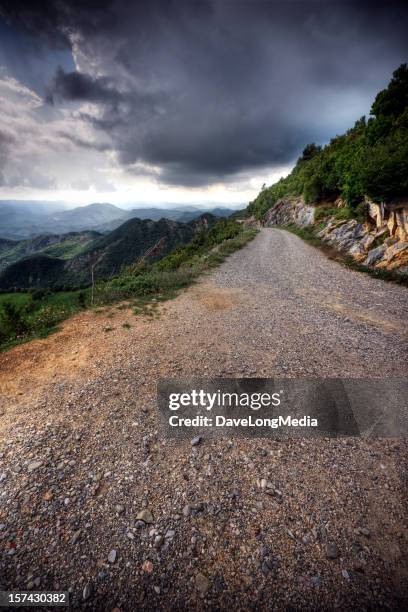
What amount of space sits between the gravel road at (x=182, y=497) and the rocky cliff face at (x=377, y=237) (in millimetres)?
10622

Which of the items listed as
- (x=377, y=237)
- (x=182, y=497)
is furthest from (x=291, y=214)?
(x=182, y=497)

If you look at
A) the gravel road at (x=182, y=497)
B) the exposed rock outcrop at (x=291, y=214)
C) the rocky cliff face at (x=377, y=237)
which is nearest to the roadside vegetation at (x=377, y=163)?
the rocky cliff face at (x=377, y=237)

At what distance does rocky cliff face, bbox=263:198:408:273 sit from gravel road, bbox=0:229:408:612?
10622 millimetres

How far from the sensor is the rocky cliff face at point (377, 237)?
14.5m

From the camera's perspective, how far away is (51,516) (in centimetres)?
346

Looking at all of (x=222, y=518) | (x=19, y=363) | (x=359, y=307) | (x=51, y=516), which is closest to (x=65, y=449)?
(x=51, y=516)

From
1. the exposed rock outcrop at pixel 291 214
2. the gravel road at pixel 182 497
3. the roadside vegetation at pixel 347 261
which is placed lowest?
the gravel road at pixel 182 497

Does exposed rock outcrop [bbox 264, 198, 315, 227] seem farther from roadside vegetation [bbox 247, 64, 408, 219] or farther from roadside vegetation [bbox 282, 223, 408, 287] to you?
roadside vegetation [bbox 282, 223, 408, 287]

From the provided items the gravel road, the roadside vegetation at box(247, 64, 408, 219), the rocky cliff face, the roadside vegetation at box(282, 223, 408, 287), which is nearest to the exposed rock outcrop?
the roadside vegetation at box(247, 64, 408, 219)

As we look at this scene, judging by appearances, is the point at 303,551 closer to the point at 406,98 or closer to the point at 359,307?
the point at 359,307

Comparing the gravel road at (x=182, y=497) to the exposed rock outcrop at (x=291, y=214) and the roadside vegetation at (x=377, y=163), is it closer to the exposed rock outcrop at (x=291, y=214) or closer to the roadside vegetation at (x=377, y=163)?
the roadside vegetation at (x=377, y=163)

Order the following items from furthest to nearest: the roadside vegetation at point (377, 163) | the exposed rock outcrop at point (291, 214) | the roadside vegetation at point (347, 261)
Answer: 1. the exposed rock outcrop at point (291, 214)
2. the roadside vegetation at point (377, 163)
3. the roadside vegetation at point (347, 261)

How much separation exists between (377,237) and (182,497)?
19.9 m

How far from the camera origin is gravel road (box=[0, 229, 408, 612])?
2846mm
